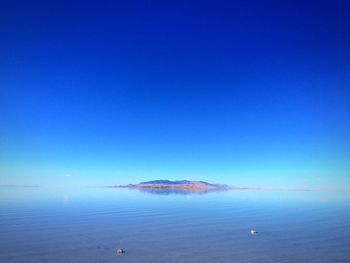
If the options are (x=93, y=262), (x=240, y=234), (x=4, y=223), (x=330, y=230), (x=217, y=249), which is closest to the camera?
(x=93, y=262)

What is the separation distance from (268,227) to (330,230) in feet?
22.0

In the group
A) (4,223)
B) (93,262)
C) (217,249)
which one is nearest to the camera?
(93,262)

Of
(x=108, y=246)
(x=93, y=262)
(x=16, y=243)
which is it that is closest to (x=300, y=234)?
(x=108, y=246)

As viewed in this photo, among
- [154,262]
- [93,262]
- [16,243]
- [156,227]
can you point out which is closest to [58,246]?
[16,243]

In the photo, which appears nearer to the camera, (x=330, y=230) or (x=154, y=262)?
(x=154, y=262)

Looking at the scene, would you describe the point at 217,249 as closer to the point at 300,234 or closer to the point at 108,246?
the point at 108,246

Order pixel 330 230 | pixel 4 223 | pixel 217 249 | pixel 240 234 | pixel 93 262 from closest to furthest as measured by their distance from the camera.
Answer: pixel 93 262 → pixel 217 249 → pixel 240 234 → pixel 330 230 → pixel 4 223

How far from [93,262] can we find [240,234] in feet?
53.2

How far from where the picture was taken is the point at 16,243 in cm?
2423

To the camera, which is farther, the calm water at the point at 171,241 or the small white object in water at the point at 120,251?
the small white object in water at the point at 120,251

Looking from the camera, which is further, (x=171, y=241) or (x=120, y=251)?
(x=171, y=241)

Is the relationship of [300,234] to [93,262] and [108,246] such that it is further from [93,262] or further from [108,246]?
[93,262]

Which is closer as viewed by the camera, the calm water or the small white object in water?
the calm water

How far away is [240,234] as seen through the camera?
2967 centimetres
